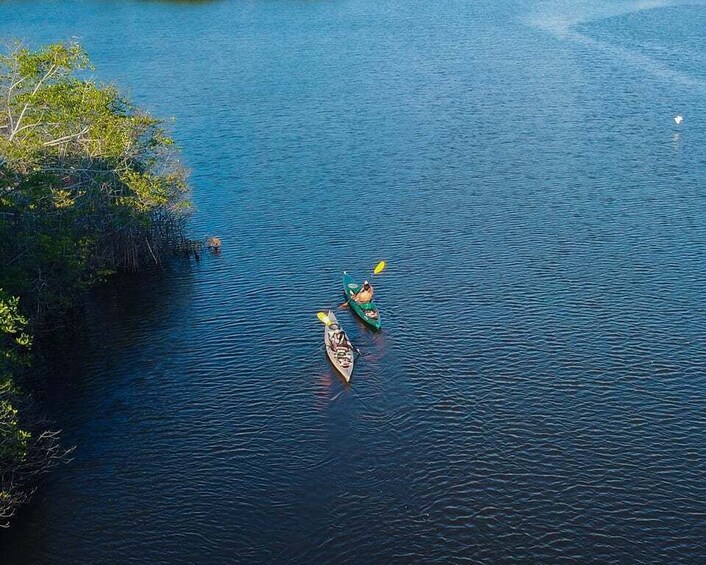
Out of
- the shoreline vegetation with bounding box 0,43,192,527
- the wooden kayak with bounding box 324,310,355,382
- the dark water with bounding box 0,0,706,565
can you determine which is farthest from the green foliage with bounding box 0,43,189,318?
the wooden kayak with bounding box 324,310,355,382

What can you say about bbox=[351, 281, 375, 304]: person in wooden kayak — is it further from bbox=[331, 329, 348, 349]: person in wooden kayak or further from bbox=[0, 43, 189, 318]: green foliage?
bbox=[0, 43, 189, 318]: green foliage

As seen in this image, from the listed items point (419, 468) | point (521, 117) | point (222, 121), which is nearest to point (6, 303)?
point (419, 468)

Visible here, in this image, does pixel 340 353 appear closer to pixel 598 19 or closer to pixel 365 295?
pixel 365 295

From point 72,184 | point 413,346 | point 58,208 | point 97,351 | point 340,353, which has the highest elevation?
point 58,208

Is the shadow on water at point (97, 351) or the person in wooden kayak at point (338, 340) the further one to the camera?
the person in wooden kayak at point (338, 340)

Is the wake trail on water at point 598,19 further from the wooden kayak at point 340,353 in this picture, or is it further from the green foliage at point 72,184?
the wooden kayak at point 340,353

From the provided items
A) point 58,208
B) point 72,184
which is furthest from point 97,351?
point 72,184

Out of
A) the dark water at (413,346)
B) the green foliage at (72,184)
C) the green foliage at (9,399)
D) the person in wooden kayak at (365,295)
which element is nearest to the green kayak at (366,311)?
the person in wooden kayak at (365,295)
